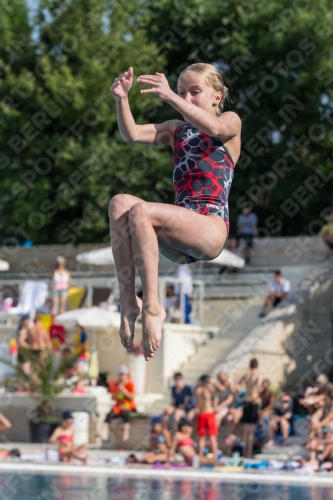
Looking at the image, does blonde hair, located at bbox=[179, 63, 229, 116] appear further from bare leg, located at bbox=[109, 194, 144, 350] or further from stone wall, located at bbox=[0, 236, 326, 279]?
stone wall, located at bbox=[0, 236, 326, 279]

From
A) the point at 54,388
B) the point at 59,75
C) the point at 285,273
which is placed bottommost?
the point at 54,388

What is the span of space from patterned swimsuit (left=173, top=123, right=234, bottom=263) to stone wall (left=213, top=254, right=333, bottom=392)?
13.1 metres

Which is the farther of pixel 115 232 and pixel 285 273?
pixel 285 273

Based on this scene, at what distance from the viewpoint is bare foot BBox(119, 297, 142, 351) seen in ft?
21.9

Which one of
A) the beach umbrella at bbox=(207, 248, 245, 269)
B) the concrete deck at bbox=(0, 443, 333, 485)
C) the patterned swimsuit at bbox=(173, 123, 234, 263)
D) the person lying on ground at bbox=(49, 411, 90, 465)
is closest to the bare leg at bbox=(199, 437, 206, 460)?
the concrete deck at bbox=(0, 443, 333, 485)

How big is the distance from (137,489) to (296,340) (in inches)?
361

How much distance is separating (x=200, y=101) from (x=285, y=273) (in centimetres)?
1884

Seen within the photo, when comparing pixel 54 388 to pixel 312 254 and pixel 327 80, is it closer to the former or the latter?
pixel 312 254

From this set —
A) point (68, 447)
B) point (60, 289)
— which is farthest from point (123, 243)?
point (60, 289)

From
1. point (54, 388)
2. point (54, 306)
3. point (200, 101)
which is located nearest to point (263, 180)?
point (54, 306)

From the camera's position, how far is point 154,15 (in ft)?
105

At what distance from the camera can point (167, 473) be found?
1538 centimetres

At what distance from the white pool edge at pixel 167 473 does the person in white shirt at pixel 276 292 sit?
298 inches

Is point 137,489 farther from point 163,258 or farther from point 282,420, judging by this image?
point 163,258
